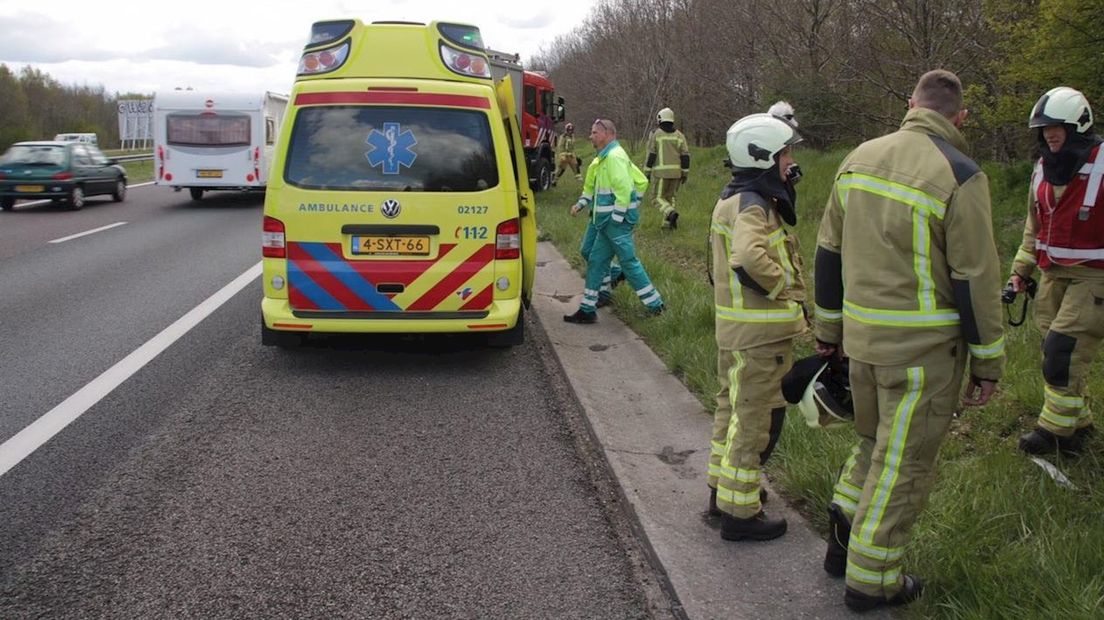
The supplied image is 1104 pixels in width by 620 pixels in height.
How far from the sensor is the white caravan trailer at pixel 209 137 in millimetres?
20891

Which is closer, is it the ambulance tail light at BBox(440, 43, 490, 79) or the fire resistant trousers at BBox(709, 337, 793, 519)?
the fire resistant trousers at BBox(709, 337, 793, 519)

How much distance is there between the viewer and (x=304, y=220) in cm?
650

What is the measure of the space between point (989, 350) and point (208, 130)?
20.4m

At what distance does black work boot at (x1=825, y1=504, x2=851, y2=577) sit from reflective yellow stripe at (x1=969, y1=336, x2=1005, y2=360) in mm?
803

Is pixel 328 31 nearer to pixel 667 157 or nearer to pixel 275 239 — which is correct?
pixel 275 239

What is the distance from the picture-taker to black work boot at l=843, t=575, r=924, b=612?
10.6ft

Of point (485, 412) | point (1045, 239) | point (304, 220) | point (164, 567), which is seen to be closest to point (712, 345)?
point (485, 412)

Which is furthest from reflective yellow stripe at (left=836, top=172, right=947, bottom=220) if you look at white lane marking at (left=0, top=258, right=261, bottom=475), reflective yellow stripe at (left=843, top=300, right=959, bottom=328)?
white lane marking at (left=0, top=258, right=261, bottom=475)

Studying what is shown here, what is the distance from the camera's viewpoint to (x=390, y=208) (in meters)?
6.57

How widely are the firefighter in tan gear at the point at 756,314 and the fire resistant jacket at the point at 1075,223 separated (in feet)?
5.34

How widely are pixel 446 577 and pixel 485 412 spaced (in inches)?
88.9

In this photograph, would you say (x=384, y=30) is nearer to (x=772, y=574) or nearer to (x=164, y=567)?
(x=164, y=567)

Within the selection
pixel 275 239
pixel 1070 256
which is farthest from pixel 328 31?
pixel 1070 256

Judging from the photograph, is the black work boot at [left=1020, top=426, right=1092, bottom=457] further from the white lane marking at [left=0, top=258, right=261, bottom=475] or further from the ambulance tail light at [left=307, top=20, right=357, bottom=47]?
the ambulance tail light at [left=307, top=20, right=357, bottom=47]
